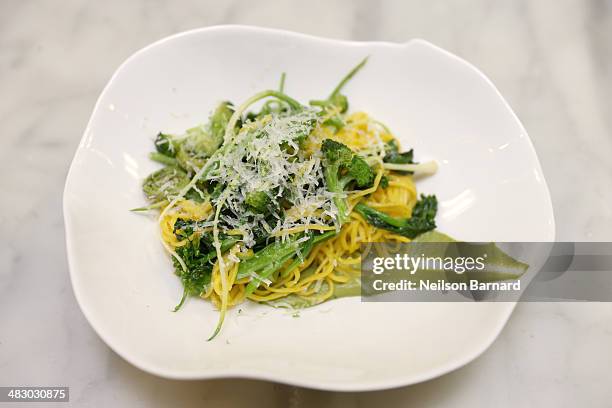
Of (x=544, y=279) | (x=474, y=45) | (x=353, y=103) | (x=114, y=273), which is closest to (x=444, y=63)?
(x=353, y=103)

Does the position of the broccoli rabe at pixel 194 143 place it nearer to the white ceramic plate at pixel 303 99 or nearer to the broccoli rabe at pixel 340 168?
the white ceramic plate at pixel 303 99

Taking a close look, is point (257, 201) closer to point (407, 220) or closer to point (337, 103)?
point (407, 220)

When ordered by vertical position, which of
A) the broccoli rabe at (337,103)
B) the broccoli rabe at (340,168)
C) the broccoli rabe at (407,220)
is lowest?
the broccoli rabe at (407,220)

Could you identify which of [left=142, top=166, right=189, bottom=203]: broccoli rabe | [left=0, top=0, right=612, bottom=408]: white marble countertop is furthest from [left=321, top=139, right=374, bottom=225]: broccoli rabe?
[left=0, top=0, right=612, bottom=408]: white marble countertop

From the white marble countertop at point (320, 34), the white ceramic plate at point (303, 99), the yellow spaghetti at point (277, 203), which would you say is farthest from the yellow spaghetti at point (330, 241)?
the white marble countertop at point (320, 34)

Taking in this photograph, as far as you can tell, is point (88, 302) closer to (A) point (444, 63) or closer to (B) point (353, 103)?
(B) point (353, 103)

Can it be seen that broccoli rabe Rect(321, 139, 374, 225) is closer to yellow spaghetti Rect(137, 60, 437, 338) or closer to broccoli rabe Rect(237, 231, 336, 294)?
yellow spaghetti Rect(137, 60, 437, 338)

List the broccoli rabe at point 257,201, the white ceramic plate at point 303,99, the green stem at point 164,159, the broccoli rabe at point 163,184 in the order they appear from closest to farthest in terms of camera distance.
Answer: the white ceramic plate at point 303,99
the broccoli rabe at point 257,201
the broccoli rabe at point 163,184
the green stem at point 164,159
